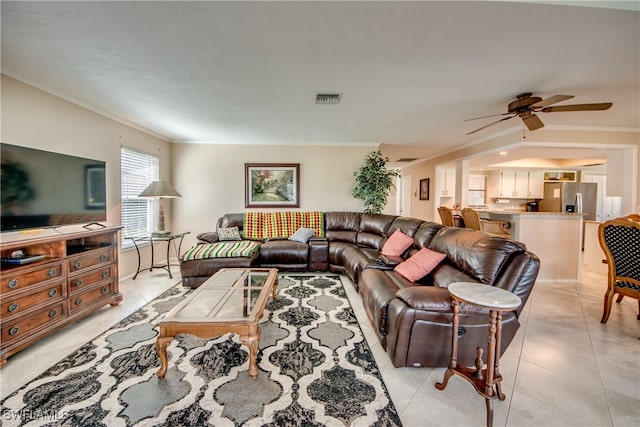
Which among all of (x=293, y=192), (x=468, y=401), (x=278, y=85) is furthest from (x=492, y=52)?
(x=293, y=192)

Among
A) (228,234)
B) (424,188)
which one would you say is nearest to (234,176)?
(228,234)

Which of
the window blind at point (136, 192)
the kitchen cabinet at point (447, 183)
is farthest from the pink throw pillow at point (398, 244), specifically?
the kitchen cabinet at point (447, 183)

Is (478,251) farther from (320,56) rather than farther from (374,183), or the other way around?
(374,183)

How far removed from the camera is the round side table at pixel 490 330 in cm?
141

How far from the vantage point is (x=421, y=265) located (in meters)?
2.57

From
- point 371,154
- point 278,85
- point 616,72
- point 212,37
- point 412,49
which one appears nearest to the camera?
point 212,37

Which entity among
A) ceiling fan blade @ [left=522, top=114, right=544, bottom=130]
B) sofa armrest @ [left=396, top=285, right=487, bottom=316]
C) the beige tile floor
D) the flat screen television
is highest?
ceiling fan blade @ [left=522, top=114, right=544, bottom=130]

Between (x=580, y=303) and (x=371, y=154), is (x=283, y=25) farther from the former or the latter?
(x=580, y=303)

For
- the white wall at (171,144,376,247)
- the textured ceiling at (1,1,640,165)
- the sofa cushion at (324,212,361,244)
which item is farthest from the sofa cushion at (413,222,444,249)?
the white wall at (171,144,376,247)

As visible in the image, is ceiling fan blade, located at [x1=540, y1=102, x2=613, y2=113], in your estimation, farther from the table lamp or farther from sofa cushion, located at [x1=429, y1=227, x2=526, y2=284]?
the table lamp

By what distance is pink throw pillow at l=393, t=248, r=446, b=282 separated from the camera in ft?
8.27

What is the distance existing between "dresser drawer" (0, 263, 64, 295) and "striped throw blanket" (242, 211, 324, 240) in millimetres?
2651

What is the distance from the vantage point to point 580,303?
321cm

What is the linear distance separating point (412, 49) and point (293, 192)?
374 centimetres
